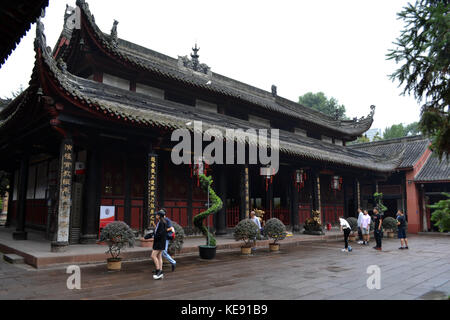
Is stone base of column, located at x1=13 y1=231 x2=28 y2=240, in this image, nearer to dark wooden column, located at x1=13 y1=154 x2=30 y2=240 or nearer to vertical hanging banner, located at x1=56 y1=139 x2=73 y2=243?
dark wooden column, located at x1=13 y1=154 x2=30 y2=240

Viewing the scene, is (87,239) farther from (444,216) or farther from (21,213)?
(444,216)

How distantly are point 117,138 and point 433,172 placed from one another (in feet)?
66.6

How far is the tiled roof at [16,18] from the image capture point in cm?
433

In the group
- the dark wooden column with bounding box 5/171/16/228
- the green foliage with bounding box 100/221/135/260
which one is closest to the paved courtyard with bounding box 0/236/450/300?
the green foliage with bounding box 100/221/135/260

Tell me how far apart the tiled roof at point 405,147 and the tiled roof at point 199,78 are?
368 centimetres

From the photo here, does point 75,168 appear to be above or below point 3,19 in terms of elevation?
below

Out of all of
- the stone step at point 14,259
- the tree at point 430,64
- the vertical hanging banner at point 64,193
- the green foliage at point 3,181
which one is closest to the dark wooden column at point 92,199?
the vertical hanging banner at point 64,193

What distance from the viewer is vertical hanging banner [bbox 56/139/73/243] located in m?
8.20

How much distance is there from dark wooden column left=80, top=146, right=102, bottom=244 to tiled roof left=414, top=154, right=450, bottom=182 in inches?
774

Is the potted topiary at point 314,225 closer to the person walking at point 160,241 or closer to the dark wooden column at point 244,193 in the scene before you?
the dark wooden column at point 244,193

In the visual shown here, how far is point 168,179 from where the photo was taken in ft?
40.2
